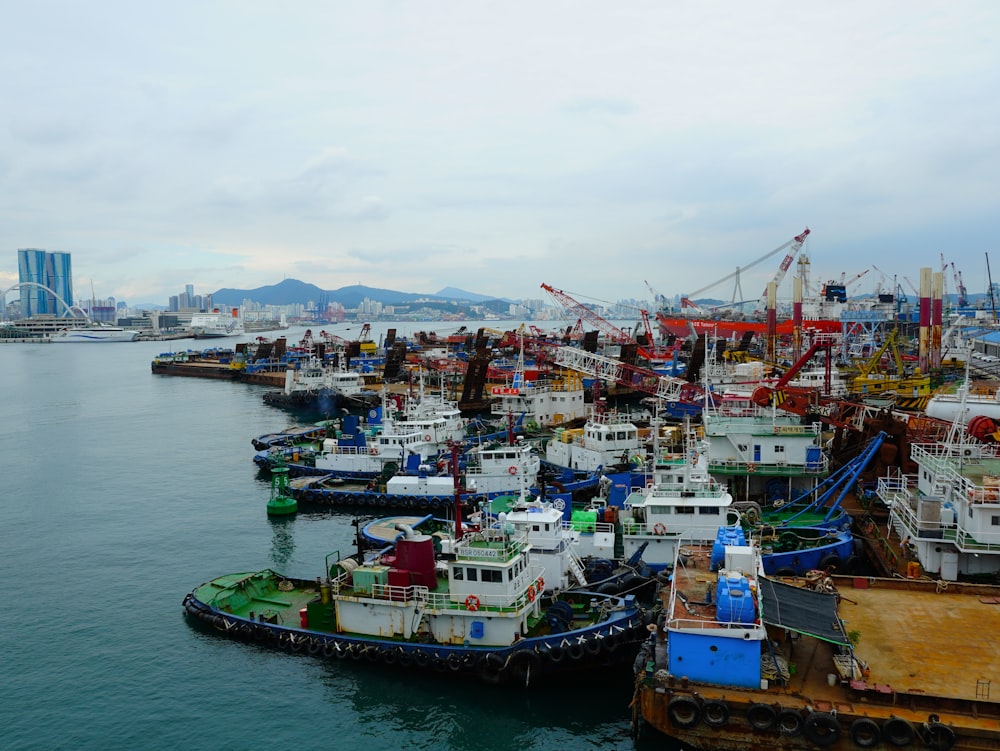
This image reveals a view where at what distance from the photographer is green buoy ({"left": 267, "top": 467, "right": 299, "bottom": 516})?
127ft

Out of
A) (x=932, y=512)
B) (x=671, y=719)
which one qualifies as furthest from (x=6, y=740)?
(x=932, y=512)

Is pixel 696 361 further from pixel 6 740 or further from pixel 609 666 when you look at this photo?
pixel 6 740

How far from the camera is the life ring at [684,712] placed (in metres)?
15.5

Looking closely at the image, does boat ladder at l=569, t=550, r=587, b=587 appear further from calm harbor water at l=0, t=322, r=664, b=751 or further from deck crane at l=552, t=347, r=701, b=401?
deck crane at l=552, t=347, r=701, b=401

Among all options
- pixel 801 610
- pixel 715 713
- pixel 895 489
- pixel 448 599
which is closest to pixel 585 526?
pixel 448 599

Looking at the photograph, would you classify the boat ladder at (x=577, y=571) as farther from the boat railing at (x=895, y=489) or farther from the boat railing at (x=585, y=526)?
the boat railing at (x=895, y=489)

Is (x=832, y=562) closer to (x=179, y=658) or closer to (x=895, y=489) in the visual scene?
(x=895, y=489)

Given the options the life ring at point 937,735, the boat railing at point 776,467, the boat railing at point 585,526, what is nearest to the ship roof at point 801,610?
the life ring at point 937,735

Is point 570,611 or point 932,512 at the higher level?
point 932,512

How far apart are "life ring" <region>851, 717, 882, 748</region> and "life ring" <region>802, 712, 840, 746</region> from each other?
31 cm

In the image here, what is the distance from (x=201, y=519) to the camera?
127ft

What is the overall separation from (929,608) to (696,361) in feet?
205

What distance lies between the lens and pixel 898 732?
1418 centimetres

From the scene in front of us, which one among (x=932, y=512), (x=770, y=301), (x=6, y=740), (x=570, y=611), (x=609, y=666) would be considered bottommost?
(x=6, y=740)
